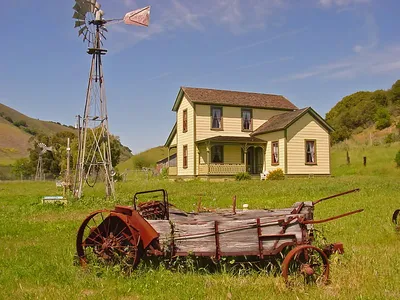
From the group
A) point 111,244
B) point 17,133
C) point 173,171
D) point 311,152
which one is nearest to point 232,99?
point 311,152

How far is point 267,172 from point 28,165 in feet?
141

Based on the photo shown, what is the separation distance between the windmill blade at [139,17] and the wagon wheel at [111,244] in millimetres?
11689

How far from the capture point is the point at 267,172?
107 feet

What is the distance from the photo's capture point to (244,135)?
35562mm

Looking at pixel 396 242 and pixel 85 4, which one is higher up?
pixel 85 4

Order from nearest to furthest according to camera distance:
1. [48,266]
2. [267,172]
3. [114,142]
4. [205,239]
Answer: [205,239], [48,266], [267,172], [114,142]

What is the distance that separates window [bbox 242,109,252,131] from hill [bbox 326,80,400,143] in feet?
109

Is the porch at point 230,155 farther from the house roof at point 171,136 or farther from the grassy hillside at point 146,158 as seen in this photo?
the grassy hillside at point 146,158

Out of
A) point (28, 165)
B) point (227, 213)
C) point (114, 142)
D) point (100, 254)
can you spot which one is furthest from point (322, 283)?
point (28, 165)

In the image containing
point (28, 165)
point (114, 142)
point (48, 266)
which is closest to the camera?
point (48, 266)

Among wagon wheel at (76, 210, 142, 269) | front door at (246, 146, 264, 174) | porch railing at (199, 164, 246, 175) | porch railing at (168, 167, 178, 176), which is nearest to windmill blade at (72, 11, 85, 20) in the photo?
wagon wheel at (76, 210, 142, 269)

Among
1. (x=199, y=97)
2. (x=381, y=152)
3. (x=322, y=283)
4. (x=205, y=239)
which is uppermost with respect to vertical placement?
(x=199, y=97)

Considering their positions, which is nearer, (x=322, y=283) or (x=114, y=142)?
(x=322, y=283)

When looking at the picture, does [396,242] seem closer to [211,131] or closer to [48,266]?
[48,266]
